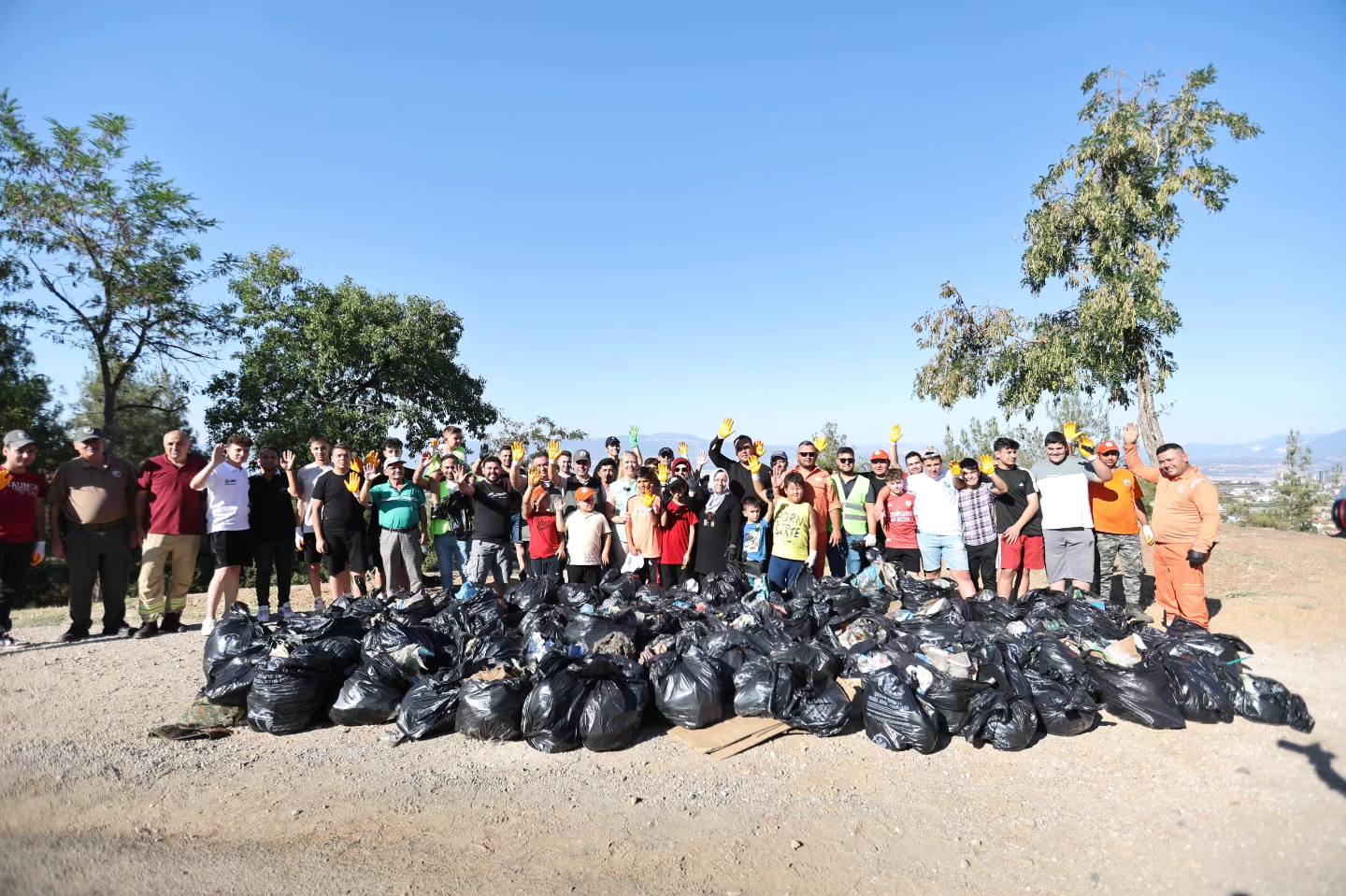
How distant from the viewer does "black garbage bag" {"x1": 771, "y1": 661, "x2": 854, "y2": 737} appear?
362 centimetres

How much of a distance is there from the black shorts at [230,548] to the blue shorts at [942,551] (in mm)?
5899

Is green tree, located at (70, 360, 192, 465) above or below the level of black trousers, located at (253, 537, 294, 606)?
above

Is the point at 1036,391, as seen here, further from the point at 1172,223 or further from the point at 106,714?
the point at 106,714

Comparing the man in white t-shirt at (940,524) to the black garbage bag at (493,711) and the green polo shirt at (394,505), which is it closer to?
the black garbage bag at (493,711)

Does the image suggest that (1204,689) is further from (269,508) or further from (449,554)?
(269,508)

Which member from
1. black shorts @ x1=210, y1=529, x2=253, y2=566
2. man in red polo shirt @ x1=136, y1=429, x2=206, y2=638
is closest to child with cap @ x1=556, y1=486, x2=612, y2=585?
black shorts @ x1=210, y1=529, x2=253, y2=566

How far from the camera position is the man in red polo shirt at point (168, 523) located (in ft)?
A: 18.1

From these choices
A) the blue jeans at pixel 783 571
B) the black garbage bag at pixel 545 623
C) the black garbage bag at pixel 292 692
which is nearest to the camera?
the black garbage bag at pixel 292 692

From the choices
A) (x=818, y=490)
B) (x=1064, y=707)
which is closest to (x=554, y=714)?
(x=1064, y=707)

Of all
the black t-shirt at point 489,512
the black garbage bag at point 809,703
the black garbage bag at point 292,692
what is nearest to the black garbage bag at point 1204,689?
the black garbage bag at point 809,703

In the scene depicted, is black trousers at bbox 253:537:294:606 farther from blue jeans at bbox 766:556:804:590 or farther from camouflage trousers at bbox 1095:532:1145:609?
camouflage trousers at bbox 1095:532:1145:609

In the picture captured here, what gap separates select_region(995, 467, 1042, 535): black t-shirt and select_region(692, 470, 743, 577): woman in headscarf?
237 centimetres

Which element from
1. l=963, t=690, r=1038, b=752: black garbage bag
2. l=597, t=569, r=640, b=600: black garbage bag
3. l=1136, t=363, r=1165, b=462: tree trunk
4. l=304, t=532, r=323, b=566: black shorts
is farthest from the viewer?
l=1136, t=363, r=1165, b=462: tree trunk

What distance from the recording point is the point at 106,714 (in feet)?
13.2
